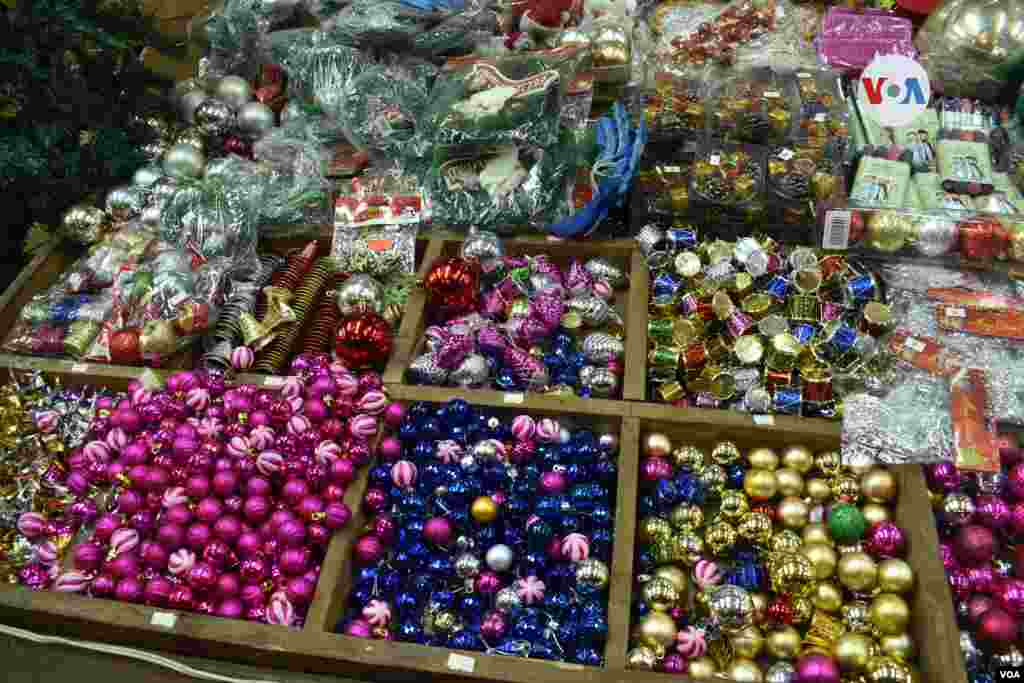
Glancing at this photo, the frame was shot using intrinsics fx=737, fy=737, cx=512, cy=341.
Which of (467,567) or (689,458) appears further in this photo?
(689,458)

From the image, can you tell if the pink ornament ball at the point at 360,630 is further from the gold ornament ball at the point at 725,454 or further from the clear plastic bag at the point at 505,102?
the clear plastic bag at the point at 505,102

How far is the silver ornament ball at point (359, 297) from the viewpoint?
1720 mm

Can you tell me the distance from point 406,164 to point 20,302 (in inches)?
42.7

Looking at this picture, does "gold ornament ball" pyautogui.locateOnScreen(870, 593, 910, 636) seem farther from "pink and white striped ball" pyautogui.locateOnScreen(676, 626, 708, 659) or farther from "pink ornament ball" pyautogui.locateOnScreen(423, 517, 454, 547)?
"pink ornament ball" pyautogui.locateOnScreen(423, 517, 454, 547)

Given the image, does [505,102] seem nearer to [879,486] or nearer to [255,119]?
[255,119]

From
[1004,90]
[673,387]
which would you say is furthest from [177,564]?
[1004,90]

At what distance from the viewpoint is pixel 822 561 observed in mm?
1301

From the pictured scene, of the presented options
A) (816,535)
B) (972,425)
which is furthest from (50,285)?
(972,425)

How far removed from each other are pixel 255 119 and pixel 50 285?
0.76 m

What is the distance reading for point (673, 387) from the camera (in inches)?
60.2

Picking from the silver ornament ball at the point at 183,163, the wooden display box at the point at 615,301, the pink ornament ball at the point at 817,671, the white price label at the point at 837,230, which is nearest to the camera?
the pink ornament ball at the point at 817,671

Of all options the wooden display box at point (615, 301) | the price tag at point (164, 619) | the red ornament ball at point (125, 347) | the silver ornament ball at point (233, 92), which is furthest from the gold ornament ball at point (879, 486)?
the silver ornament ball at point (233, 92)

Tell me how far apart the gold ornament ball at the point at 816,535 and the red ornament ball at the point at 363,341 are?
0.93 metres

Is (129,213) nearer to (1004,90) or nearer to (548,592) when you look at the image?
(548,592)
